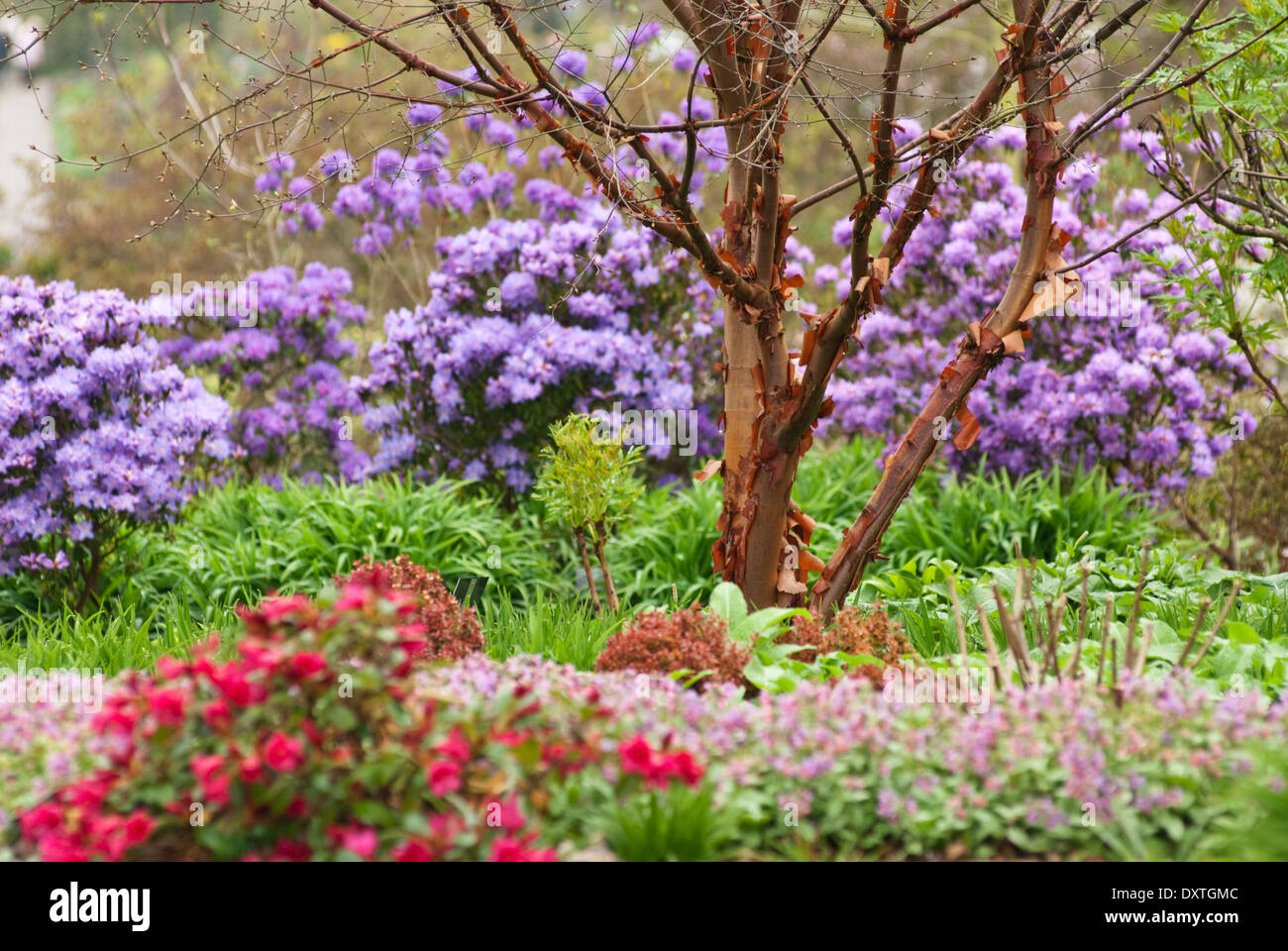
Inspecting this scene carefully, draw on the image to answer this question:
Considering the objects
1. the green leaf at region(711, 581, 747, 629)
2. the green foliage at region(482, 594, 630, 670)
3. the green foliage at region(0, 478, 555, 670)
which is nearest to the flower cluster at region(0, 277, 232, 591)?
the green foliage at region(0, 478, 555, 670)

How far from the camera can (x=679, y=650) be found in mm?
3072

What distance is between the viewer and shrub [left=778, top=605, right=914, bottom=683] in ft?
10.7

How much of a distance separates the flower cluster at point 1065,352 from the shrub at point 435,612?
3.17 meters

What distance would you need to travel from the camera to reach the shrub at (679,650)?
9.93 feet

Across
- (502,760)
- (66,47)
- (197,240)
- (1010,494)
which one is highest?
(66,47)

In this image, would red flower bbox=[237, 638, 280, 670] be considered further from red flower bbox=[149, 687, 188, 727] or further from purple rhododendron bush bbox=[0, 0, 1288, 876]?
red flower bbox=[149, 687, 188, 727]

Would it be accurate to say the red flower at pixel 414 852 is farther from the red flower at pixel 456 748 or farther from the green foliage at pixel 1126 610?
the green foliage at pixel 1126 610

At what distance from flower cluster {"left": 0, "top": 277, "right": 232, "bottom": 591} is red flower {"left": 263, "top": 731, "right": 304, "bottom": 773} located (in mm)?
3180

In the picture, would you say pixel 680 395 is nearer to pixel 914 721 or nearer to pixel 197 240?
pixel 914 721

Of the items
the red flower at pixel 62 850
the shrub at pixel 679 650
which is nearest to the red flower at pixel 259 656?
the red flower at pixel 62 850

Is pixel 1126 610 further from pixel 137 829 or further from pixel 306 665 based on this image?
pixel 137 829

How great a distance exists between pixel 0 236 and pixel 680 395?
1107cm

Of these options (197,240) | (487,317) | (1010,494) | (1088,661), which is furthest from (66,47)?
(1088,661)

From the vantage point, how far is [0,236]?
13.7 metres
